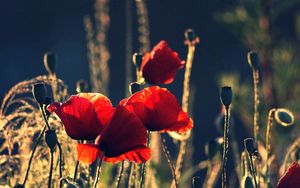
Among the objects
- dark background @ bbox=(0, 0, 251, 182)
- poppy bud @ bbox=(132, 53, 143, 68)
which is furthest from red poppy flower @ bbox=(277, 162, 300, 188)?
dark background @ bbox=(0, 0, 251, 182)

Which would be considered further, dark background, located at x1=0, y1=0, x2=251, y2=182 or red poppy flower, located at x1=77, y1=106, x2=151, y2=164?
dark background, located at x1=0, y1=0, x2=251, y2=182

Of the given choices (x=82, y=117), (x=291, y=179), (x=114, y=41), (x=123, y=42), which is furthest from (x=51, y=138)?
(x=114, y=41)

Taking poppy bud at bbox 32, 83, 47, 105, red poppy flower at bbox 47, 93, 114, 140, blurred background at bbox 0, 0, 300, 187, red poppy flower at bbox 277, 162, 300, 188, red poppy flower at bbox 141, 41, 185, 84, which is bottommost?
red poppy flower at bbox 277, 162, 300, 188

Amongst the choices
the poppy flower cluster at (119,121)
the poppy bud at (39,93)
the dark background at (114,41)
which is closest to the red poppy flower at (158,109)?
the poppy flower cluster at (119,121)

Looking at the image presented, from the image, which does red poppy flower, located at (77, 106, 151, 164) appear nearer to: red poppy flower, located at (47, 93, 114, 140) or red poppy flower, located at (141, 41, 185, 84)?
red poppy flower, located at (47, 93, 114, 140)

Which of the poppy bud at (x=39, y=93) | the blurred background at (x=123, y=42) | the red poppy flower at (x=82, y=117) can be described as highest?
the blurred background at (x=123, y=42)

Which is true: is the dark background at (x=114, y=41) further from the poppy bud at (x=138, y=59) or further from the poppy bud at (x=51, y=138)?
the poppy bud at (x=51, y=138)
